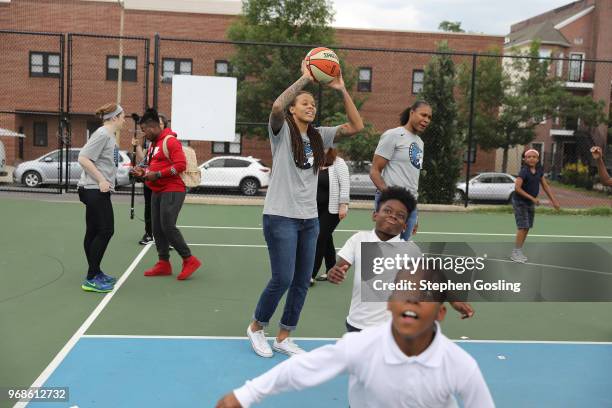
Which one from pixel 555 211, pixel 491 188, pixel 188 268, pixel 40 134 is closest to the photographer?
pixel 188 268

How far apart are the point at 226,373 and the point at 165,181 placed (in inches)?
133

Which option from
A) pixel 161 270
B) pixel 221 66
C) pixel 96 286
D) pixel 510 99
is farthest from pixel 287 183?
pixel 221 66

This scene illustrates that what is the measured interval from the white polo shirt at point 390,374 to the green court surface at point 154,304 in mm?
2893

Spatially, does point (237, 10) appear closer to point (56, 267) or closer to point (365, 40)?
point (365, 40)

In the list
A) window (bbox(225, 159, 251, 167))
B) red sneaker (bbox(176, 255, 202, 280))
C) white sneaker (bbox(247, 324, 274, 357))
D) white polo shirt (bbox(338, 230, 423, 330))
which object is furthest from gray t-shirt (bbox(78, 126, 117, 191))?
window (bbox(225, 159, 251, 167))

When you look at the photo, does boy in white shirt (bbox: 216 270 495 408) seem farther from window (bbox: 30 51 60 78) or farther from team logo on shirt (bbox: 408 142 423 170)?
window (bbox: 30 51 60 78)

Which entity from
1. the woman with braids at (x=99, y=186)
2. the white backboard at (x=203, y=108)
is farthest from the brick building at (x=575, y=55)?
the woman with braids at (x=99, y=186)

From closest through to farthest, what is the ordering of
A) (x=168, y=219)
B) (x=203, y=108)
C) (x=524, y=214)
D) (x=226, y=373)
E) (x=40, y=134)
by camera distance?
(x=226, y=373) → (x=168, y=219) → (x=524, y=214) → (x=203, y=108) → (x=40, y=134)

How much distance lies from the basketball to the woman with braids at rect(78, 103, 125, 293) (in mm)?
2818

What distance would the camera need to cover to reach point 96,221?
22.9 feet

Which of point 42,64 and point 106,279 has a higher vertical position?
point 42,64

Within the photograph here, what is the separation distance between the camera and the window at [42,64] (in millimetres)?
32594

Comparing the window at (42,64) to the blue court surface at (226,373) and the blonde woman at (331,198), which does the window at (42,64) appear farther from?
the blue court surface at (226,373)

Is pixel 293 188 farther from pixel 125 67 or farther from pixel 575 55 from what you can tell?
pixel 575 55
